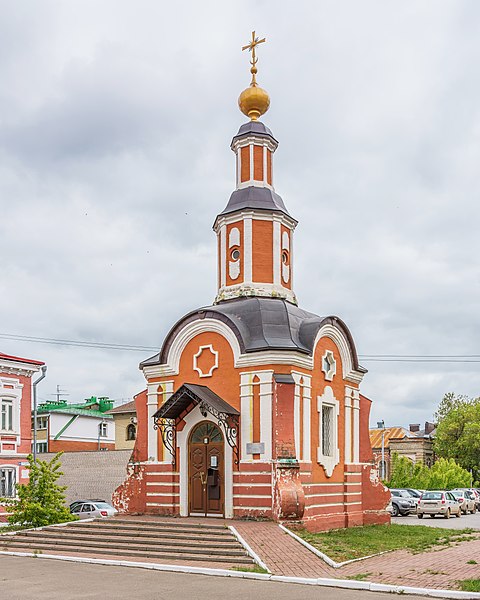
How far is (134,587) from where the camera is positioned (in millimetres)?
12781

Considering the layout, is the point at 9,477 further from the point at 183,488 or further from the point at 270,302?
the point at 270,302

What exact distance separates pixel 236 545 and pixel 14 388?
18.0 meters

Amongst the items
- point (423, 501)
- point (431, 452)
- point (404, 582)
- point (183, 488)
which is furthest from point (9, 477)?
point (431, 452)

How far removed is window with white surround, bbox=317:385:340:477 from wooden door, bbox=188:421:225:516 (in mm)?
2909

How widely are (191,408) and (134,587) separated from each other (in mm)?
8825

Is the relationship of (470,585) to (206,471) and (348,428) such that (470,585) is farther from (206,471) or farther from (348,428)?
(348,428)

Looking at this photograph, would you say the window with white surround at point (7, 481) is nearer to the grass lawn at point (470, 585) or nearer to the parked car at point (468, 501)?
the parked car at point (468, 501)

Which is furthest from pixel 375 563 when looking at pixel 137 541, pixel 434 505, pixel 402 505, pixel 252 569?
pixel 402 505

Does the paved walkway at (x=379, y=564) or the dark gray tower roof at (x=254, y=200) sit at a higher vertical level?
the dark gray tower roof at (x=254, y=200)

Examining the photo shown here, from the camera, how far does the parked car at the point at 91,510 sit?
2744 centimetres

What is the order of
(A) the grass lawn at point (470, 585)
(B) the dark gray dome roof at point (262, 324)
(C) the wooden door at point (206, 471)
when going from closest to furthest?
1. (A) the grass lawn at point (470, 585)
2. (C) the wooden door at point (206, 471)
3. (B) the dark gray dome roof at point (262, 324)

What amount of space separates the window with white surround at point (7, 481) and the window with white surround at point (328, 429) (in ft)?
47.3

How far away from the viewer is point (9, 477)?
31453 mm

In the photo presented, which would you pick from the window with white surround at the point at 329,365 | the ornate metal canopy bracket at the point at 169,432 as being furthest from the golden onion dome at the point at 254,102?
the ornate metal canopy bracket at the point at 169,432
